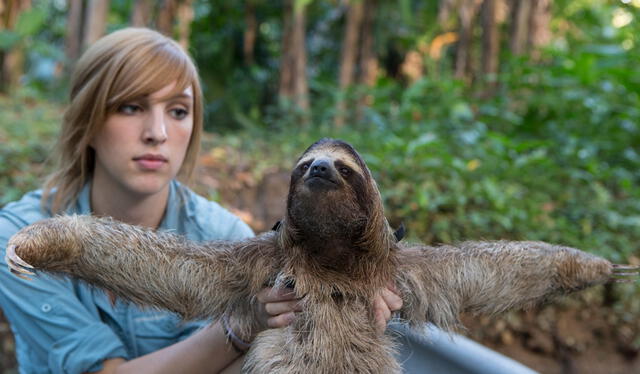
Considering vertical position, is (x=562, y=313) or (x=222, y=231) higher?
(x=222, y=231)

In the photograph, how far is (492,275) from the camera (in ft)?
8.38

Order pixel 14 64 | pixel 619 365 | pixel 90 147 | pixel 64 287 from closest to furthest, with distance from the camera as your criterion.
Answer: pixel 64 287 < pixel 90 147 < pixel 619 365 < pixel 14 64

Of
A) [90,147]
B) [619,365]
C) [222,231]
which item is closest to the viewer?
[90,147]

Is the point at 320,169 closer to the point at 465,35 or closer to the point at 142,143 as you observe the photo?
the point at 142,143

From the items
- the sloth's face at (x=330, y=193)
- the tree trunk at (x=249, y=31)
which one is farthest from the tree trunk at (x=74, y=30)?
the sloth's face at (x=330, y=193)

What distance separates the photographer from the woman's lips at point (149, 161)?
8.41 ft

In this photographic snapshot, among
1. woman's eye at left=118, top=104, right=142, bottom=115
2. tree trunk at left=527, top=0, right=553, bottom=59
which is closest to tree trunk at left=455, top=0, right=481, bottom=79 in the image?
tree trunk at left=527, top=0, right=553, bottom=59

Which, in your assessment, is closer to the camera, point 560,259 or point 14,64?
point 560,259

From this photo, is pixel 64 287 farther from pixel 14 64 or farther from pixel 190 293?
pixel 14 64

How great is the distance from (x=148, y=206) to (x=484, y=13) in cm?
718

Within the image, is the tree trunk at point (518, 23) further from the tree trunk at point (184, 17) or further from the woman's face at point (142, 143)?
the woman's face at point (142, 143)

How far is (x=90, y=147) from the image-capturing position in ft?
9.36

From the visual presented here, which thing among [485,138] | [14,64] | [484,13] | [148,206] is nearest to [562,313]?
[485,138]

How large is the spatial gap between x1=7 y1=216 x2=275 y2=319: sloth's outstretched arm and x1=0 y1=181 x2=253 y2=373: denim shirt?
0.12m
